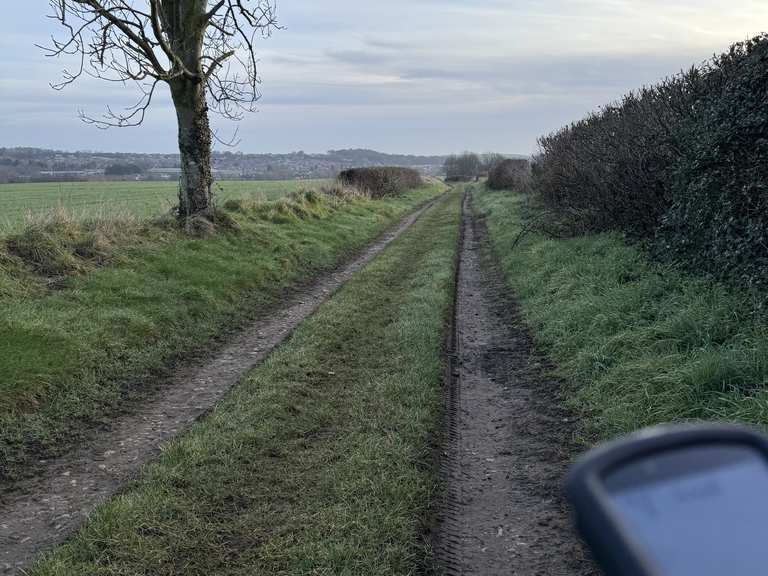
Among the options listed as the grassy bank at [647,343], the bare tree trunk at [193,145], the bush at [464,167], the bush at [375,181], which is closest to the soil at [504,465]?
the grassy bank at [647,343]

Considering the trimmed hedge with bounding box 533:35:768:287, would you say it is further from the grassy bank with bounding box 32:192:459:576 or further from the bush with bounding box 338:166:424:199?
the bush with bounding box 338:166:424:199

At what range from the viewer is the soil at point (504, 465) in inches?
172

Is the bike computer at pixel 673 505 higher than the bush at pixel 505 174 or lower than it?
lower

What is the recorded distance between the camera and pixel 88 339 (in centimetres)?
841

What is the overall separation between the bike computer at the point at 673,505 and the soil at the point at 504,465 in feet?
10.7

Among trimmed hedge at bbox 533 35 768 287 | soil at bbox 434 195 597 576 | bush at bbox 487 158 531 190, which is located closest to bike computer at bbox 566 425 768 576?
soil at bbox 434 195 597 576

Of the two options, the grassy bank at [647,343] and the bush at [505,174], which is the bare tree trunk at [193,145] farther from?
the bush at [505,174]

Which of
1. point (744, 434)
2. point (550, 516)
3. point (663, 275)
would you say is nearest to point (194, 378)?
point (550, 516)

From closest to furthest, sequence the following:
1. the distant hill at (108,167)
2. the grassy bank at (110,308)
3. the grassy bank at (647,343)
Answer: the grassy bank at (647,343) → the grassy bank at (110,308) → the distant hill at (108,167)

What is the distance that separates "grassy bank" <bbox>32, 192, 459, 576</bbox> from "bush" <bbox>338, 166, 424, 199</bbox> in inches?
1110

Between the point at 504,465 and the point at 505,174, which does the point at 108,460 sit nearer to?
the point at 504,465

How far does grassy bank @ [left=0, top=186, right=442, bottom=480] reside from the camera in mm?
6742

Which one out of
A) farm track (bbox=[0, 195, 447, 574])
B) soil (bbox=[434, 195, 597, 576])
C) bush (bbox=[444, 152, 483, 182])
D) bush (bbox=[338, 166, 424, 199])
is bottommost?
farm track (bbox=[0, 195, 447, 574])

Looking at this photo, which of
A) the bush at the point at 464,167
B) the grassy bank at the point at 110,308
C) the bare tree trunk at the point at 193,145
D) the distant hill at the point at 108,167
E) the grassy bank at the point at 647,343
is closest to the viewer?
the grassy bank at the point at 647,343
